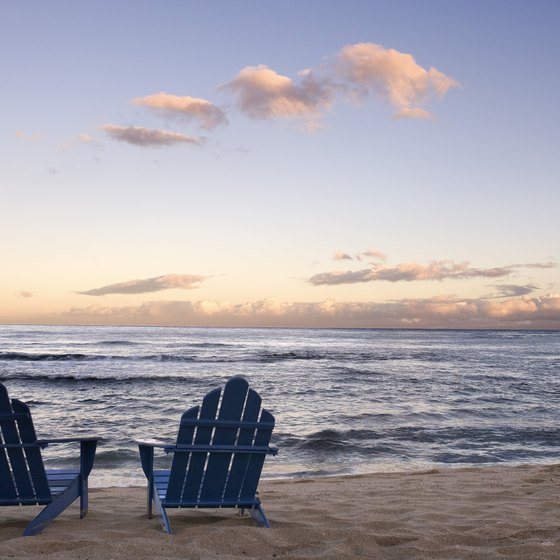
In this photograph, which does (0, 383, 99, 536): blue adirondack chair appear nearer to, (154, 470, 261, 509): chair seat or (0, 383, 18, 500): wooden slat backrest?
(0, 383, 18, 500): wooden slat backrest

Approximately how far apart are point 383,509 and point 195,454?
6.02 feet

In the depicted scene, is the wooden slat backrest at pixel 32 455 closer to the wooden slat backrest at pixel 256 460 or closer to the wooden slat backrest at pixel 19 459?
the wooden slat backrest at pixel 19 459

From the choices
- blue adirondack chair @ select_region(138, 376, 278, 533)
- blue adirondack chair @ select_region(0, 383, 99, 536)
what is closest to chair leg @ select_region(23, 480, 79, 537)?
blue adirondack chair @ select_region(0, 383, 99, 536)

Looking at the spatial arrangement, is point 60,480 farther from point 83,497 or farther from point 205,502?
point 205,502

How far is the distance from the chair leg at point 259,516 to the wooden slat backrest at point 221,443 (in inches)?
4.2

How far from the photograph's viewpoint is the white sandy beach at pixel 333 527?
3.84 metres

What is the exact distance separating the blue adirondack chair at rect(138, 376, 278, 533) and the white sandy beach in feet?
0.67

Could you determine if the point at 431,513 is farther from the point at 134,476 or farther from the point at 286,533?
the point at 134,476

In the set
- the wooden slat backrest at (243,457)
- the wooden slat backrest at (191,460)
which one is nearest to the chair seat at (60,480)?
the wooden slat backrest at (191,460)

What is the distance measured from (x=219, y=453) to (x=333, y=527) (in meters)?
1.03

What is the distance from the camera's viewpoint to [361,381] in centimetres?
2100

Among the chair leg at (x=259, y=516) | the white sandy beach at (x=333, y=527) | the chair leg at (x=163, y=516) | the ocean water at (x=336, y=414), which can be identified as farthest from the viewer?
the ocean water at (x=336, y=414)

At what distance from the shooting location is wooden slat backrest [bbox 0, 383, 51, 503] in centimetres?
425

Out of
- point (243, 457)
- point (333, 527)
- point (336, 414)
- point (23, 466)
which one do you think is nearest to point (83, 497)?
point (23, 466)
